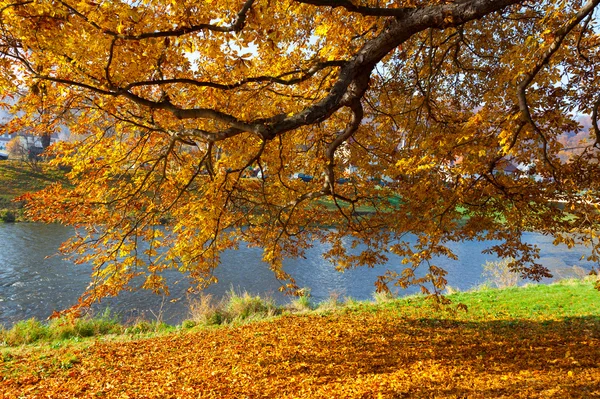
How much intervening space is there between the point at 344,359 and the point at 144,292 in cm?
915

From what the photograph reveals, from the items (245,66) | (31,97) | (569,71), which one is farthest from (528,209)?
(31,97)

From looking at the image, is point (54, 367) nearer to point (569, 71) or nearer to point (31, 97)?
point (31, 97)

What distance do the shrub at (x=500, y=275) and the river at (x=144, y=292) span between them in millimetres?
472

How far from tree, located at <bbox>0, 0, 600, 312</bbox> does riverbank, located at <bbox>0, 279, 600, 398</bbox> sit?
1.11 metres

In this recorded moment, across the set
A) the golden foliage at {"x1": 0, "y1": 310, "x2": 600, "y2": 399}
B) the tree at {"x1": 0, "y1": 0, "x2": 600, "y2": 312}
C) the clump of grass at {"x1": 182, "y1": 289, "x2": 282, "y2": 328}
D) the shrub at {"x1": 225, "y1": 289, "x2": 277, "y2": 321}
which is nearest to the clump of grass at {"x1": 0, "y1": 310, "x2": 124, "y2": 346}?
the clump of grass at {"x1": 182, "y1": 289, "x2": 282, "y2": 328}

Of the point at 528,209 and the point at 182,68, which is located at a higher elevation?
the point at 182,68

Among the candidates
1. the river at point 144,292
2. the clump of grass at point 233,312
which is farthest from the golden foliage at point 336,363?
the river at point 144,292

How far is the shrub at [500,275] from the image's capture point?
14.8 metres

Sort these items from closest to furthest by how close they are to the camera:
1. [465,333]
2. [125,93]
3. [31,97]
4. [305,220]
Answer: [125,93]
[31,97]
[465,333]
[305,220]

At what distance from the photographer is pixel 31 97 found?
4.73 m

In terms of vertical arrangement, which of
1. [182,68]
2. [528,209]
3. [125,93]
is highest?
[182,68]

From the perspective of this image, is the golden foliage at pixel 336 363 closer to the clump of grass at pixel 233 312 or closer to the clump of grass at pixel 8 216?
the clump of grass at pixel 233 312

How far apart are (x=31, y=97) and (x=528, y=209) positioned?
7.05m

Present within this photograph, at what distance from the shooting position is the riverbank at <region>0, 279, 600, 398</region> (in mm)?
3773
